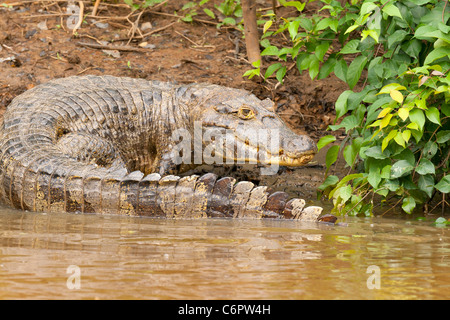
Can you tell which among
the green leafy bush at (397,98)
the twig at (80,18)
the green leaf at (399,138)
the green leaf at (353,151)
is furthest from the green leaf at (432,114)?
the twig at (80,18)

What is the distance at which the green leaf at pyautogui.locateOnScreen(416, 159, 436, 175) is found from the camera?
3.63 meters

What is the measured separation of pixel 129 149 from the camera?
5242mm

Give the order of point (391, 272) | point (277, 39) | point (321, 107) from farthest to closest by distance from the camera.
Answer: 1. point (277, 39)
2. point (321, 107)
3. point (391, 272)

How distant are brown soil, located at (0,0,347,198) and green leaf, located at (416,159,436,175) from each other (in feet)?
5.41

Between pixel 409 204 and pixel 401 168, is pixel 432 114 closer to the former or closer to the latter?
pixel 401 168

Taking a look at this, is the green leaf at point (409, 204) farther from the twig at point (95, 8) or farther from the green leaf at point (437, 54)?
the twig at point (95, 8)

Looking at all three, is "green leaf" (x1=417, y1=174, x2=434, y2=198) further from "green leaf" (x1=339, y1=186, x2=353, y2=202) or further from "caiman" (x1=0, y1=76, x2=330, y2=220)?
"caiman" (x1=0, y1=76, x2=330, y2=220)

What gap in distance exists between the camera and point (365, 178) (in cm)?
385

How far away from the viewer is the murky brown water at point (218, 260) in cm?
191

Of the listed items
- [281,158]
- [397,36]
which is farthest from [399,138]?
[281,158]

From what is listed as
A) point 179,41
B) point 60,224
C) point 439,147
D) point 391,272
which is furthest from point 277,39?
point 391,272

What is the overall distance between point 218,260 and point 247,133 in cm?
251

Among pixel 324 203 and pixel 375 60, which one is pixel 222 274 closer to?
pixel 375 60

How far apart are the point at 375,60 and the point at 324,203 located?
1.23 m
